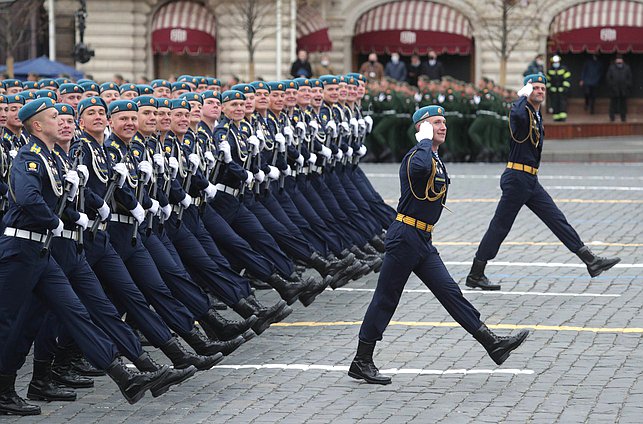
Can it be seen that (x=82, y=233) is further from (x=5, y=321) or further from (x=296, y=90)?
(x=296, y=90)

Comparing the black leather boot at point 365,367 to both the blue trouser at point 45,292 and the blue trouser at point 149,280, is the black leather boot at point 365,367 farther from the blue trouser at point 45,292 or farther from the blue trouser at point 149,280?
the blue trouser at point 45,292

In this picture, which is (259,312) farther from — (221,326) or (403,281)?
(403,281)

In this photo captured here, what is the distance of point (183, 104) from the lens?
12.2m

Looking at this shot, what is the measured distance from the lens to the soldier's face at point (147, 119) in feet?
38.0

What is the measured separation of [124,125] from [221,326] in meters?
1.59

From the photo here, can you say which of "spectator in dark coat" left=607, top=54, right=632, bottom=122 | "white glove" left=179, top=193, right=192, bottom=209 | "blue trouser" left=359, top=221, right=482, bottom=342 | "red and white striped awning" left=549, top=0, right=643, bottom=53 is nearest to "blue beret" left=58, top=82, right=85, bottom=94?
"white glove" left=179, top=193, right=192, bottom=209

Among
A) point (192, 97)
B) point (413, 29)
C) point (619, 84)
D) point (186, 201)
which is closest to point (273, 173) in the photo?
point (192, 97)

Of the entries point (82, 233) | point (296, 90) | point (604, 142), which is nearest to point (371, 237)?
point (296, 90)

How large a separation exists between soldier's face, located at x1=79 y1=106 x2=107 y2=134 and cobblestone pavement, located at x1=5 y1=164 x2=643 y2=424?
5.59 ft

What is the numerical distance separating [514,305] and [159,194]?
352 cm

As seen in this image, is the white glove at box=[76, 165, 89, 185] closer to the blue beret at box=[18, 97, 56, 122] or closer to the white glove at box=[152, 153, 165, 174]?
the blue beret at box=[18, 97, 56, 122]

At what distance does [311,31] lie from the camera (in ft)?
144

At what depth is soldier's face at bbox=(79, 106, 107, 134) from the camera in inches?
420

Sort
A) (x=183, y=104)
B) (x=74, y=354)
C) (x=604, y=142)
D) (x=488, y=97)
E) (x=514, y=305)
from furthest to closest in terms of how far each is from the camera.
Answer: (x=604, y=142)
(x=488, y=97)
(x=514, y=305)
(x=183, y=104)
(x=74, y=354)
